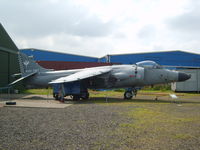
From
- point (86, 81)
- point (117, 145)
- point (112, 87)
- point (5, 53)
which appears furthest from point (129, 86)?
point (5, 53)

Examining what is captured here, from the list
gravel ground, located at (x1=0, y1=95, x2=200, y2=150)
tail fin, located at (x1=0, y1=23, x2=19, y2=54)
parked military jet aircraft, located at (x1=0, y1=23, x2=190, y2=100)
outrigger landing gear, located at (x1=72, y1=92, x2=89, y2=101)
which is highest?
tail fin, located at (x1=0, y1=23, x2=19, y2=54)

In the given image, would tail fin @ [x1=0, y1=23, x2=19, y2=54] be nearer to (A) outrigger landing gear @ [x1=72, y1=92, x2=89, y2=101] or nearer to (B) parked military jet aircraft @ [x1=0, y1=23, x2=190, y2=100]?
(B) parked military jet aircraft @ [x1=0, y1=23, x2=190, y2=100]

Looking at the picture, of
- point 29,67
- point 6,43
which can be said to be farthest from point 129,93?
point 6,43

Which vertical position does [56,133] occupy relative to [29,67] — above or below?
below

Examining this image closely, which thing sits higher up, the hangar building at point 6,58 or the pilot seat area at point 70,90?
the hangar building at point 6,58

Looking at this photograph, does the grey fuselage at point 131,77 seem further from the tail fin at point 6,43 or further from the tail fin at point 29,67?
the tail fin at point 6,43

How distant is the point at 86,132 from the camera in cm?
590

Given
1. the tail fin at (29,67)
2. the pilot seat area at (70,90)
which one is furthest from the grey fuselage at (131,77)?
the tail fin at (29,67)

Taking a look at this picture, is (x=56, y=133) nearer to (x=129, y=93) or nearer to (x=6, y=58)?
(x=129, y=93)

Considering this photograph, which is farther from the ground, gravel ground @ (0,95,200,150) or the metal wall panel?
the metal wall panel

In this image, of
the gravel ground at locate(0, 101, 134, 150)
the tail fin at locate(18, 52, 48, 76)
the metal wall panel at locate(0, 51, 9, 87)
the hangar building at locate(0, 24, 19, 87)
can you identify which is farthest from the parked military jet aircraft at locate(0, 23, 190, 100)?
the hangar building at locate(0, 24, 19, 87)

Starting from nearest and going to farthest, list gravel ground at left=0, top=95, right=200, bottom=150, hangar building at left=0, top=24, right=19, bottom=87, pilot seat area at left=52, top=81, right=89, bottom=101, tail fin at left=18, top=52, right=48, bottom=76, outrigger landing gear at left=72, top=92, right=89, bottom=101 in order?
gravel ground at left=0, top=95, right=200, bottom=150 < pilot seat area at left=52, top=81, right=89, bottom=101 < outrigger landing gear at left=72, top=92, right=89, bottom=101 < tail fin at left=18, top=52, right=48, bottom=76 < hangar building at left=0, top=24, right=19, bottom=87

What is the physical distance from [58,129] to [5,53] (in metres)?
20.0

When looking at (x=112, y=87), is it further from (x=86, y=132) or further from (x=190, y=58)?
(x=190, y=58)
